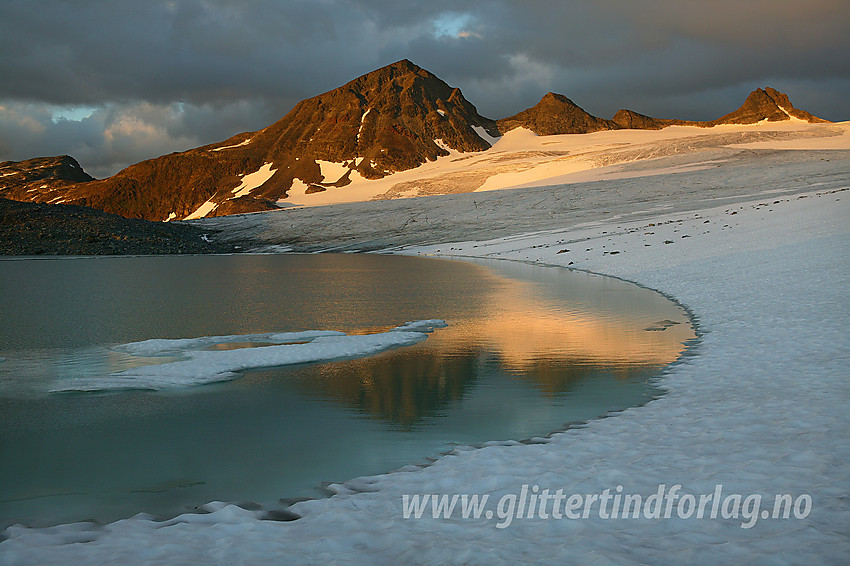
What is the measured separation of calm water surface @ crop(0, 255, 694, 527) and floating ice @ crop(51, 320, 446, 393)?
12.4 inches

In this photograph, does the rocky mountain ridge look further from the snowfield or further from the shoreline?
Answer: the shoreline

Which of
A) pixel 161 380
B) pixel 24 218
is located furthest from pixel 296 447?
pixel 24 218

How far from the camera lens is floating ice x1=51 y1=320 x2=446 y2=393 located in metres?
8.84

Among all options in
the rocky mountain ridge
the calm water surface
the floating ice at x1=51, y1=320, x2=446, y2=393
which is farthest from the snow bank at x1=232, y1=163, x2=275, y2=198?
the floating ice at x1=51, y1=320, x2=446, y2=393

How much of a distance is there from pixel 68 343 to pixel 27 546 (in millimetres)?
8879

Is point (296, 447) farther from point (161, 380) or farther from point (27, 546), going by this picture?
point (161, 380)

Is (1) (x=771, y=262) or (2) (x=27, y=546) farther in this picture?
(1) (x=771, y=262)

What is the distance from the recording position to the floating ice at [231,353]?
884 cm

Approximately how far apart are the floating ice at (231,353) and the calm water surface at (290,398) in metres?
0.31

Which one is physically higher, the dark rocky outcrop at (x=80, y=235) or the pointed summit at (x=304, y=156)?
the pointed summit at (x=304, y=156)

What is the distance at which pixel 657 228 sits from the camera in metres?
35.7

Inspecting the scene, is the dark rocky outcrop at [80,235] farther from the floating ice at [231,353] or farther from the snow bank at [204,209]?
the snow bank at [204,209]

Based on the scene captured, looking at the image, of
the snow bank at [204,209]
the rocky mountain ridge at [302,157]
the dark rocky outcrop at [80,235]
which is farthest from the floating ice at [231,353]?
the snow bank at [204,209]

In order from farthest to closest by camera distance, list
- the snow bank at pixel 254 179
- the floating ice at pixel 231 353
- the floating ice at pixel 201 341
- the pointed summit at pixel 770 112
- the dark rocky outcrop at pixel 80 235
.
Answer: the pointed summit at pixel 770 112 → the snow bank at pixel 254 179 → the dark rocky outcrop at pixel 80 235 → the floating ice at pixel 201 341 → the floating ice at pixel 231 353
